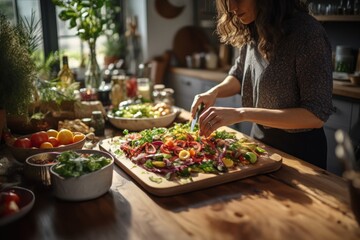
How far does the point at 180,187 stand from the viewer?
128 cm

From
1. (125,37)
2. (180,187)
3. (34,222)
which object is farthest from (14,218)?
(125,37)

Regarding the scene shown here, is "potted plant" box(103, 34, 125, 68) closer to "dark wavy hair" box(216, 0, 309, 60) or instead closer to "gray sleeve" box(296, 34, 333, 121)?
"dark wavy hair" box(216, 0, 309, 60)

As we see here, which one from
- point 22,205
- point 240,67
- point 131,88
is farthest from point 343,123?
point 22,205

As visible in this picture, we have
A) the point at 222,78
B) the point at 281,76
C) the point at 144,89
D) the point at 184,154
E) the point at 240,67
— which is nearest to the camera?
the point at 184,154

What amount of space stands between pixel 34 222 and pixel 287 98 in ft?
3.74

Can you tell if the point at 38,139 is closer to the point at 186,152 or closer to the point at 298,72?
the point at 186,152

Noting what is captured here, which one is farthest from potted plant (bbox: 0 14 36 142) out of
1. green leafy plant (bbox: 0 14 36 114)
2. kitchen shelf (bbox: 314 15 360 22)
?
kitchen shelf (bbox: 314 15 360 22)

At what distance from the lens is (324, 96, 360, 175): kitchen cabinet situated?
8.61ft

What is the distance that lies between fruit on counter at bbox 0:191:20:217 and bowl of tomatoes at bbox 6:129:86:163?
0.34 m

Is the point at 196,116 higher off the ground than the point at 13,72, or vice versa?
the point at 13,72

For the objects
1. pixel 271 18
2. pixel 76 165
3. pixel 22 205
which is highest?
pixel 271 18

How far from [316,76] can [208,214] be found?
2.44 feet

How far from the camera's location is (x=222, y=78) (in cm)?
368

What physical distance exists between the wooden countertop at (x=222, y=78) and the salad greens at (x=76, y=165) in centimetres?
196
